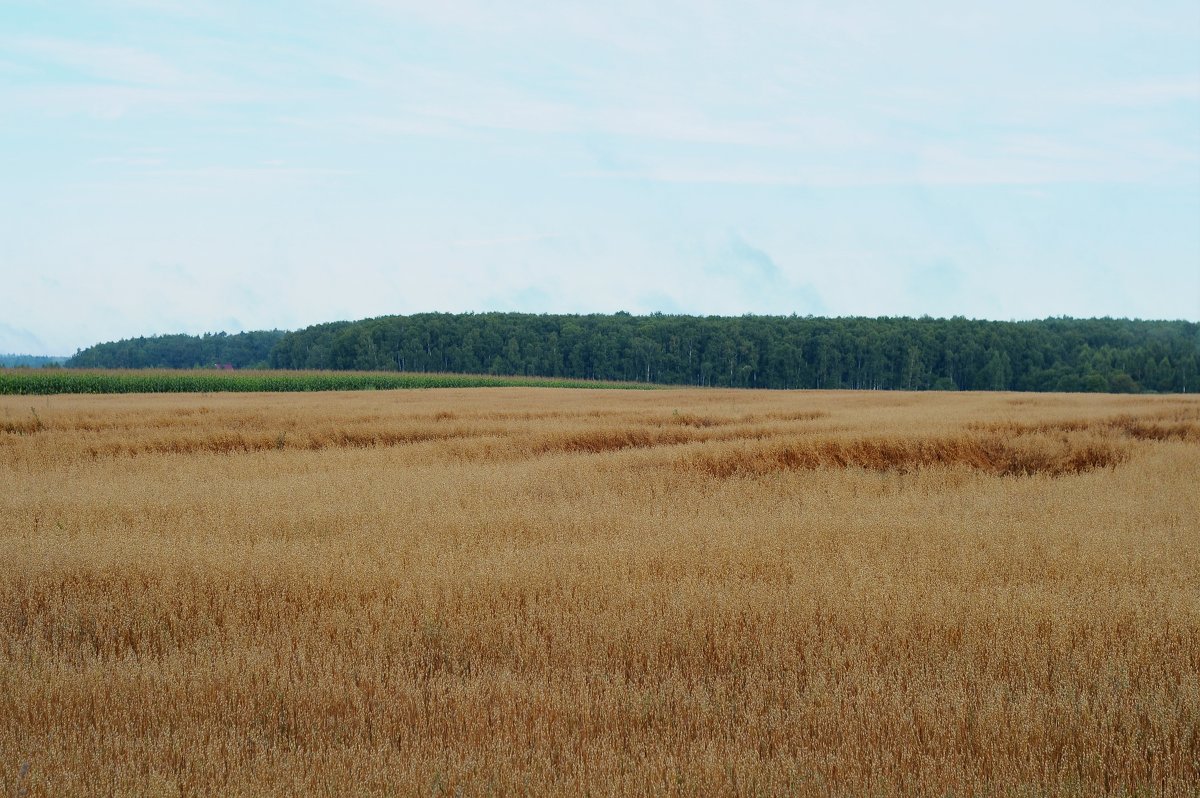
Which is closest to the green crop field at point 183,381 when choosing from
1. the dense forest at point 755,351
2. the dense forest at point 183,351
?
the dense forest at point 755,351

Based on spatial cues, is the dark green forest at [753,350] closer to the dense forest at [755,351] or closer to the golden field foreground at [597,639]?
the dense forest at [755,351]

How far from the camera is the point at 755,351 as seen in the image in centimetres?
12750

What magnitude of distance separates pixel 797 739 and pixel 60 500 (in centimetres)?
1110

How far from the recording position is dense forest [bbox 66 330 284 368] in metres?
170

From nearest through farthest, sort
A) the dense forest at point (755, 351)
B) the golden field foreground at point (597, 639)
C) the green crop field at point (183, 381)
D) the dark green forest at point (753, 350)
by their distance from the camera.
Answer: the golden field foreground at point (597, 639), the green crop field at point (183, 381), the dark green forest at point (753, 350), the dense forest at point (755, 351)

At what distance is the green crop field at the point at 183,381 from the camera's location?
160 ft

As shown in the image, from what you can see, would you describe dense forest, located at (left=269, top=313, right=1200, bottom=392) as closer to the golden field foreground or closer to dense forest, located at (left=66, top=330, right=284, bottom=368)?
dense forest, located at (left=66, top=330, right=284, bottom=368)

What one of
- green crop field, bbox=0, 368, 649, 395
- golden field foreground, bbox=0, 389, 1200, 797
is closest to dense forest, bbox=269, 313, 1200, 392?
green crop field, bbox=0, 368, 649, 395

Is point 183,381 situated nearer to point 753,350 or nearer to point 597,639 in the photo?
point 597,639

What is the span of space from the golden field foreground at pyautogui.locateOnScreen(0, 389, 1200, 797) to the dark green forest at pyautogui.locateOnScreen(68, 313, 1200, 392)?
113823 mm

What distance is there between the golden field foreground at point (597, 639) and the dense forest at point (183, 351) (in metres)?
169

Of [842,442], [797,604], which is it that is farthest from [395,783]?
[842,442]

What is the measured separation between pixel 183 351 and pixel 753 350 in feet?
381

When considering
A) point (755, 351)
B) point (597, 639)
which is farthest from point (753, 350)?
point (597, 639)
